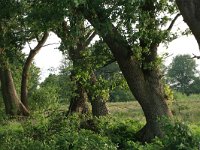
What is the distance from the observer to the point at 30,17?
14.3 metres

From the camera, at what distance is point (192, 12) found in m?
6.84

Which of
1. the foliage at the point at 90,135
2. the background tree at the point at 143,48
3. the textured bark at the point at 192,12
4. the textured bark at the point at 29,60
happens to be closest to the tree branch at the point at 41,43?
the textured bark at the point at 29,60

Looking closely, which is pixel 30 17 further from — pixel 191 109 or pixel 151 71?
pixel 191 109

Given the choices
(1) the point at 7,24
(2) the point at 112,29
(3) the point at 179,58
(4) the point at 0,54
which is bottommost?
(2) the point at 112,29

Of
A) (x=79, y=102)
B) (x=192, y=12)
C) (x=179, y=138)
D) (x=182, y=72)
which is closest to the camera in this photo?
(x=192, y=12)

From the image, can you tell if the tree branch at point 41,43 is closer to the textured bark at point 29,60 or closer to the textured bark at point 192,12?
the textured bark at point 29,60

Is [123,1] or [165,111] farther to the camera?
[165,111]

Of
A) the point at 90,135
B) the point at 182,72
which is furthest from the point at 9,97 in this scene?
the point at 182,72

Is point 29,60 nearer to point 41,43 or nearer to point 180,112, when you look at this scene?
point 41,43

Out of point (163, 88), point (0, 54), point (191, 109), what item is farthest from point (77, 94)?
point (191, 109)

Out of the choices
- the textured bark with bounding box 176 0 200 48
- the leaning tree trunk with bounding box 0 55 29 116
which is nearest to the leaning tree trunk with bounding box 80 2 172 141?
the textured bark with bounding box 176 0 200 48

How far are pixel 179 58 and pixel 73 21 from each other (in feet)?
299

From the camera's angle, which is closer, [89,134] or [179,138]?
[179,138]

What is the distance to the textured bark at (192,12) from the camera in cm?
680
